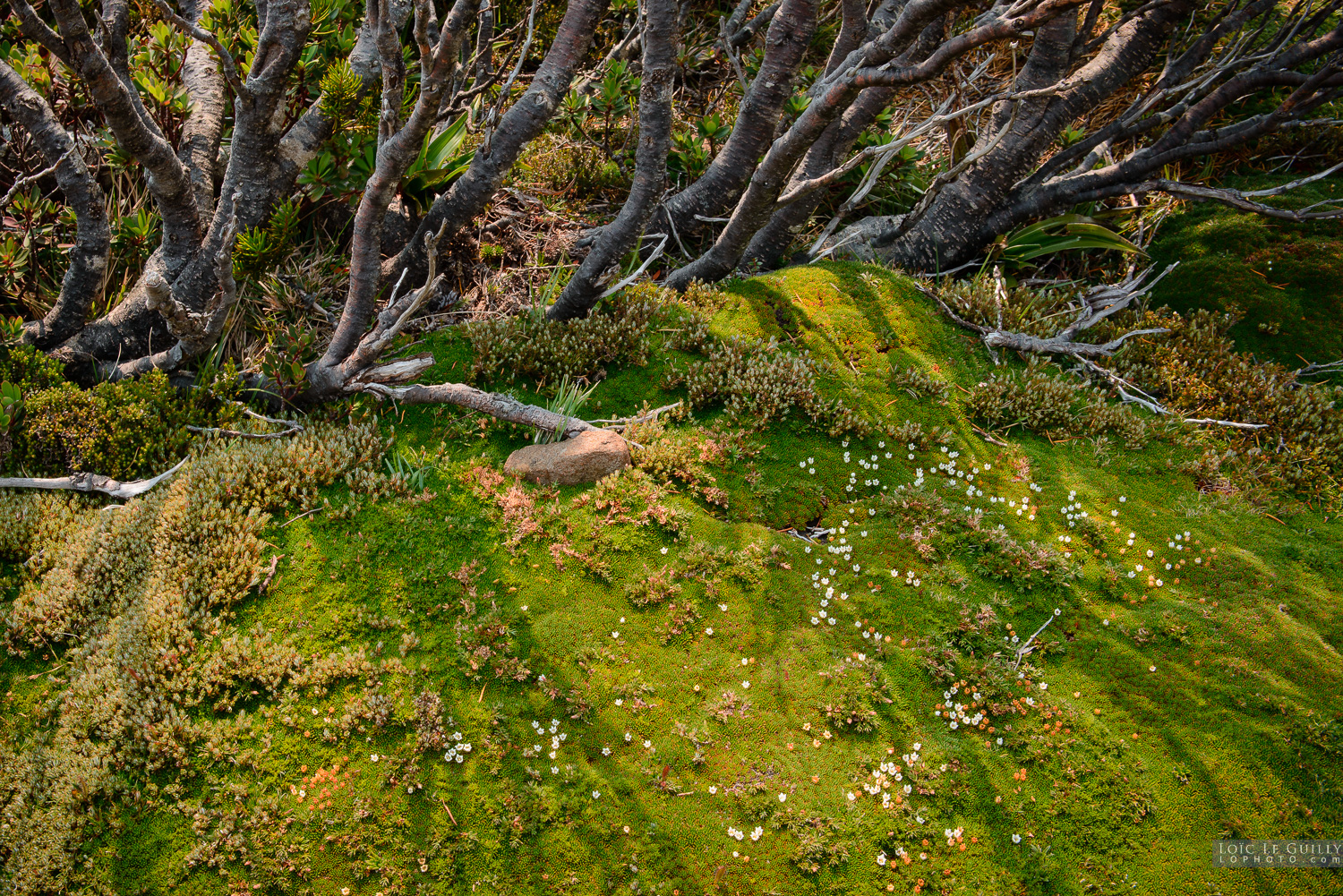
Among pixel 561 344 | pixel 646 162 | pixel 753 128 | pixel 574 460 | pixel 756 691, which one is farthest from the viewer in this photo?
pixel 753 128

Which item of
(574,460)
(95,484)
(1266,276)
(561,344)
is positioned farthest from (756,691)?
(1266,276)

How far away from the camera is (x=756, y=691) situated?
4.52 metres

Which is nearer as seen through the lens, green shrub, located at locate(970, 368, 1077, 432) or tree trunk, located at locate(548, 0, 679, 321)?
tree trunk, located at locate(548, 0, 679, 321)

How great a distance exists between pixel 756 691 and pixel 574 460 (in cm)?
202

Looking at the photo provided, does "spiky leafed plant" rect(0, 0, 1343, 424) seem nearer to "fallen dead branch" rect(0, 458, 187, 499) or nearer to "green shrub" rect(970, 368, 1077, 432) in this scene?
"fallen dead branch" rect(0, 458, 187, 499)

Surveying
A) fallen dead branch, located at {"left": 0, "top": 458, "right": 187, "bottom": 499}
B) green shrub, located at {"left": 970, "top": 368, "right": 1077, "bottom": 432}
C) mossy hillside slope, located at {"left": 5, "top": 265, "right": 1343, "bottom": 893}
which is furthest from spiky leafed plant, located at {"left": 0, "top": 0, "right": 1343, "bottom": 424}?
green shrub, located at {"left": 970, "top": 368, "right": 1077, "bottom": 432}

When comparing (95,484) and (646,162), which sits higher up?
(646,162)

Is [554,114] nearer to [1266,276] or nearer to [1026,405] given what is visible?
[1026,405]

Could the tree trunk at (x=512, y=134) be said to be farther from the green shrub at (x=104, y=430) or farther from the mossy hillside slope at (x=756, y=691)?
the green shrub at (x=104, y=430)

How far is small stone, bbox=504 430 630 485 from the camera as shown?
5348 millimetres

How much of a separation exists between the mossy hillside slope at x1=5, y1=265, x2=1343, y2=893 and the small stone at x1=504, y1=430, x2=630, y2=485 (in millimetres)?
166

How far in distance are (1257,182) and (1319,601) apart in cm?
575

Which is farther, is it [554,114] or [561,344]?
[554,114]

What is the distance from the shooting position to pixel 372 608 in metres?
4.61
